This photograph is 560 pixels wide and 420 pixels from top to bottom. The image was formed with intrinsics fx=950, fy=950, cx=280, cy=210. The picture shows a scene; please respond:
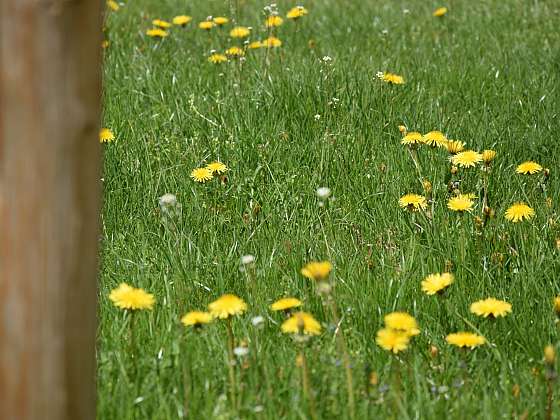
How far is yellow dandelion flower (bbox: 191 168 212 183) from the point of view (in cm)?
329

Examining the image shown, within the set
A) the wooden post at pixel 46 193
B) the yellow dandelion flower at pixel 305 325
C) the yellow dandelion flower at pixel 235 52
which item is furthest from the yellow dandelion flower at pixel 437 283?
the yellow dandelion flower at pixel 235 52

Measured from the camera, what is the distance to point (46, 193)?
1578 mm

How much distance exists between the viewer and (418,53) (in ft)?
16.7

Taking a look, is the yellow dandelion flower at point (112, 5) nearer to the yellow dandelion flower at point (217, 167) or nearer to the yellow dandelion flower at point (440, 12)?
the yellow dandelion flower at point (440, 12)

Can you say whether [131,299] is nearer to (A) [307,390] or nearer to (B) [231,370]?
(B) [231,370]

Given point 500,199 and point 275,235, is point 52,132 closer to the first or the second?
point 275,235

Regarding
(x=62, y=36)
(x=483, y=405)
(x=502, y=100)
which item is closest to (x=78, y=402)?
(x=62, y=36)

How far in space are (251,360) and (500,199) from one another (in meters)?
1.48

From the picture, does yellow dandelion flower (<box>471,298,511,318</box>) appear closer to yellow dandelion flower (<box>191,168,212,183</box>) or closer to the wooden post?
the wooden post

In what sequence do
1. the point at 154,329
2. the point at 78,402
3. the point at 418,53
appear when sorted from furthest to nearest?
the point at 418,53 → the point at 154,329 → the point at 78,402

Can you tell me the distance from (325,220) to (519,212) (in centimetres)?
62

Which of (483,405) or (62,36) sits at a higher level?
(62,36)

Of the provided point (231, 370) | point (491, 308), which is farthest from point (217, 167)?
point (231, 370)

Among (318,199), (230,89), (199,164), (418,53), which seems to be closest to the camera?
(318,199)
